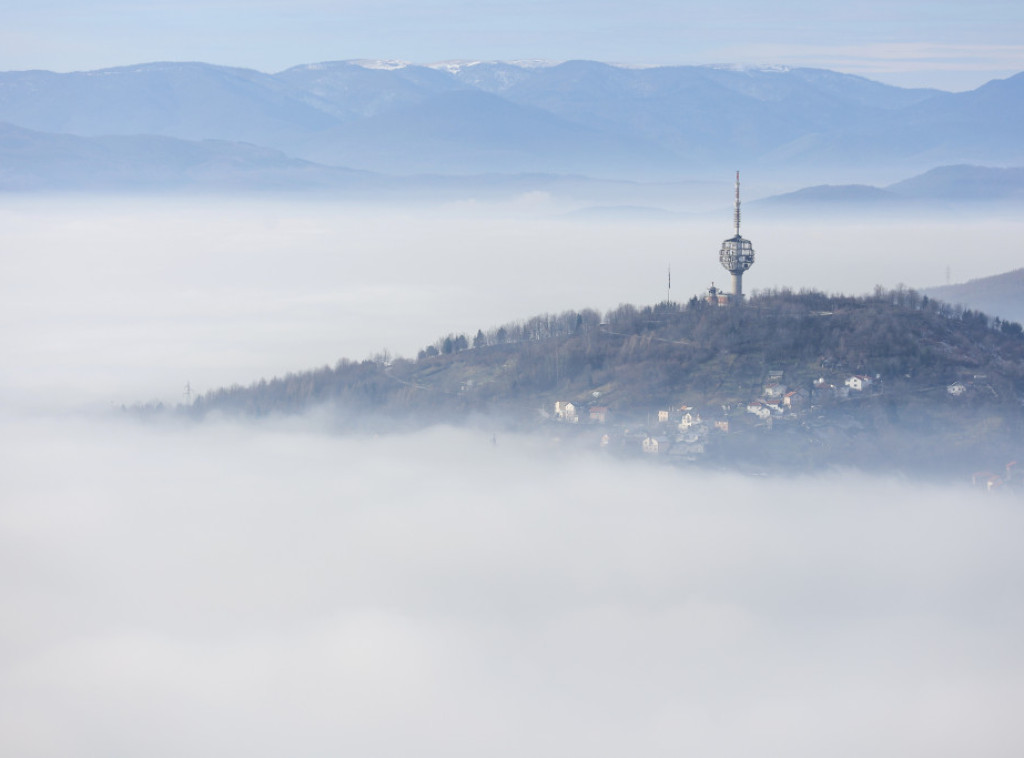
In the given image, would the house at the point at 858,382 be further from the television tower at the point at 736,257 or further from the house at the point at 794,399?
the television tower at the point at 736,257

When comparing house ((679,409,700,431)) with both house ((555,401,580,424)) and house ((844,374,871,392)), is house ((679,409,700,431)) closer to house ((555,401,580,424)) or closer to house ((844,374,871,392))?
house ((555,401,580,424))

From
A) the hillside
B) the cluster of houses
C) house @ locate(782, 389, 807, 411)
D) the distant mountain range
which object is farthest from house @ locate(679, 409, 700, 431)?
the distant mountain range

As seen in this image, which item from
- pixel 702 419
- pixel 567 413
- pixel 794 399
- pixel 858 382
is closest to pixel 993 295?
pixel 858 382

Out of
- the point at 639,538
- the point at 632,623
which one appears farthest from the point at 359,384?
the point at 632,623

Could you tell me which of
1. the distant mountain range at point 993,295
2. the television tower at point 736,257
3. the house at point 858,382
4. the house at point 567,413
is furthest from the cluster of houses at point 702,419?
the distant mountain range at point 993,295

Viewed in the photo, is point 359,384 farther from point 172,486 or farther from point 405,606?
point 405,606

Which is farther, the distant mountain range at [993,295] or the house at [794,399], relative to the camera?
the distant mountain range at [993,295]
